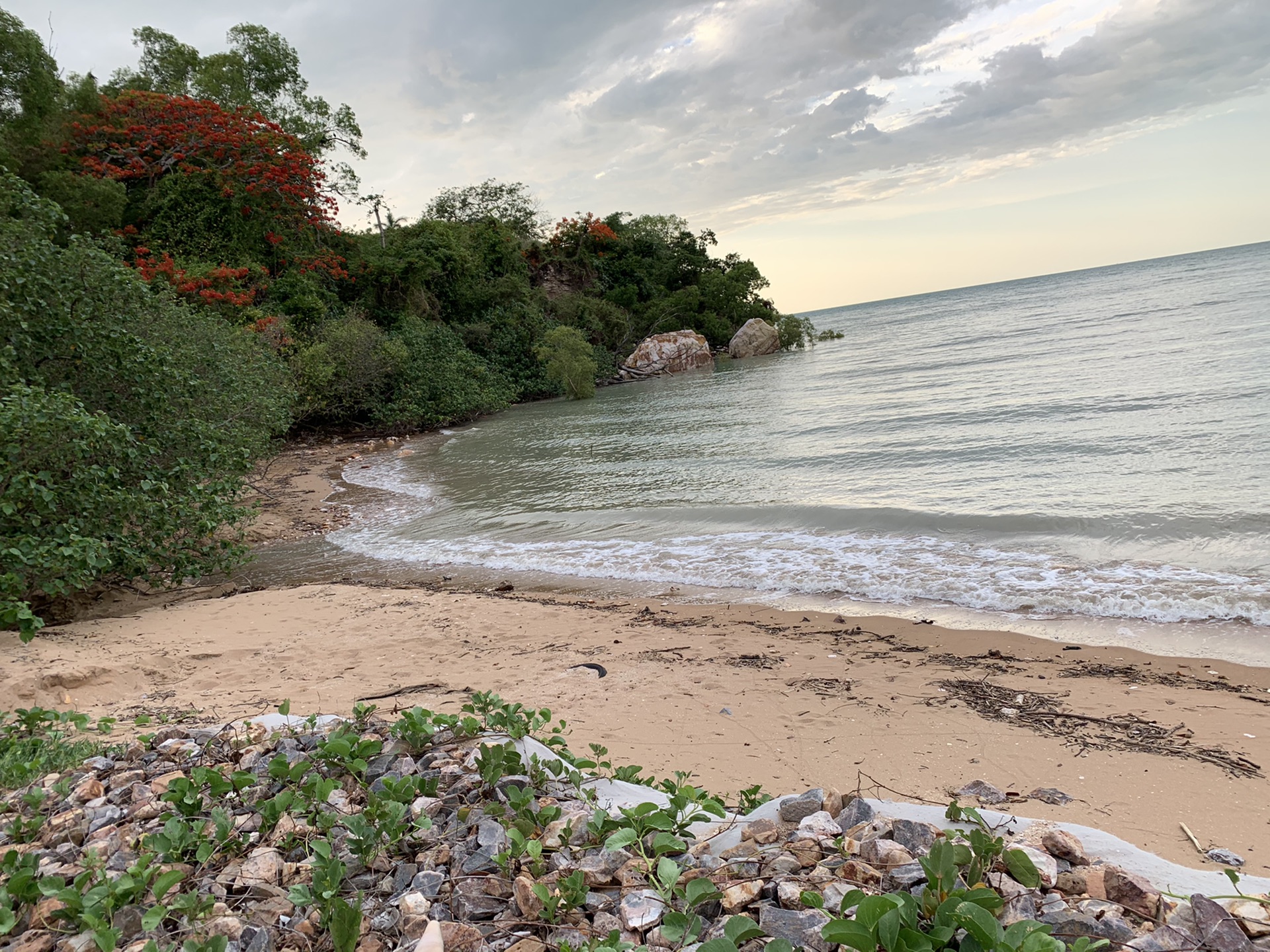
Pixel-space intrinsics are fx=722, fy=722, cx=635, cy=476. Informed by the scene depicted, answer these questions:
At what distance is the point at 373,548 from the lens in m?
10.7

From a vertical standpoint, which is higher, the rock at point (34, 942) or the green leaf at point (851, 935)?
the rock at point (34, 942)

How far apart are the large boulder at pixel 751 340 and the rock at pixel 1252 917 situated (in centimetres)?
4242

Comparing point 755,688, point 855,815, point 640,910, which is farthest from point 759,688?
point 640,910

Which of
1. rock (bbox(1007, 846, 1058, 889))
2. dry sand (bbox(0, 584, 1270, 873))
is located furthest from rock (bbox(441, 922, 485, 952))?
dry sand (bbox(0, 584, 1270, 873))

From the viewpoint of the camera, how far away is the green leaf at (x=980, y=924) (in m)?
1.70

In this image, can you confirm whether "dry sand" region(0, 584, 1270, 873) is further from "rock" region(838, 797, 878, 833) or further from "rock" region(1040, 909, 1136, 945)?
"rock" region(1040, 909, 1136, 945)

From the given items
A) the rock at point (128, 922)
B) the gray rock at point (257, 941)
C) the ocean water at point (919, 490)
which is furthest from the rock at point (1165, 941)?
the ocean water at point (919, 490)

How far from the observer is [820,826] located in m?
2.41

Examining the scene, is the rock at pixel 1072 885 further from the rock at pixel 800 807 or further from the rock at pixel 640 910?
the rock at pixel 640 910

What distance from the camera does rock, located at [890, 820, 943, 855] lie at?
2.21 m

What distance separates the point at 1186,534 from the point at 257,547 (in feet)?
39.3

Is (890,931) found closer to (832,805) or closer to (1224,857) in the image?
(832,805)

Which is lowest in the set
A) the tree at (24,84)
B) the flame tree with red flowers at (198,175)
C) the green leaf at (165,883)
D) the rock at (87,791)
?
the rock at (87,791)

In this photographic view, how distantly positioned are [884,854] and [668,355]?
37.1 metres
